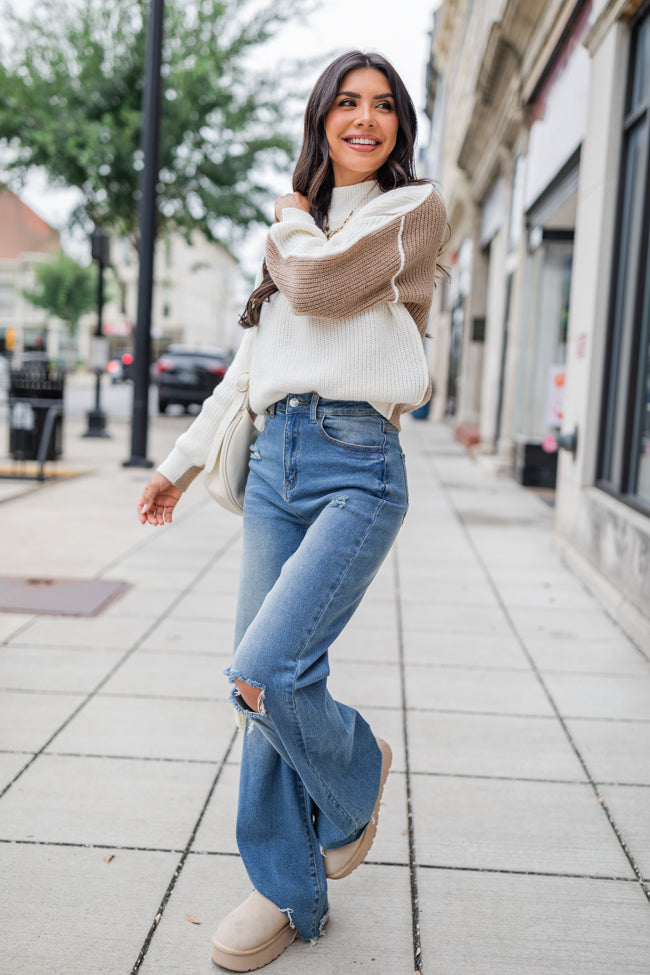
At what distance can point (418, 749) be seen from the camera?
11.7 ft

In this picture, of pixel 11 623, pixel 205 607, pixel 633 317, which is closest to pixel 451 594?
pixel 205 607

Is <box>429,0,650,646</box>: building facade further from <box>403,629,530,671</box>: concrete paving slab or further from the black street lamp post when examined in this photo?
the black street lamp post

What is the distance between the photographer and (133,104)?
1816 centimetres

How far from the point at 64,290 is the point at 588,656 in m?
69.9

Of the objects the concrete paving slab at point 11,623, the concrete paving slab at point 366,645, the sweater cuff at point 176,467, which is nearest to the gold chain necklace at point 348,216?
the sweater cuff at point 176,467

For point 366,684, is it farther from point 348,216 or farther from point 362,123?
point 362,123

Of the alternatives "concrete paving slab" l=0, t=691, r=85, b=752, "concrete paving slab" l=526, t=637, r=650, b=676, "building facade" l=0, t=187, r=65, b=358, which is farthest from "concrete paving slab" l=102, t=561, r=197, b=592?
"building facade" l=0, t=187, r=65, b=358

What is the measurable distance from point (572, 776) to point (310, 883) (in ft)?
4.56

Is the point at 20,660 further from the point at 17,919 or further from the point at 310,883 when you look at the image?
the point at 310,883

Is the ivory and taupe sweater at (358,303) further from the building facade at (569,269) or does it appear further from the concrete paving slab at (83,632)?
the building facade at (569,269)

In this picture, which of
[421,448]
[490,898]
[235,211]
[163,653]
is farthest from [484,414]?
[490,898]

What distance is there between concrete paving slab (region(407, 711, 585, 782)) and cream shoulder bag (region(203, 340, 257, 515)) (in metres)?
1.47

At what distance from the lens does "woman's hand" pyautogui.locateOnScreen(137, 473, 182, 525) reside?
251cm

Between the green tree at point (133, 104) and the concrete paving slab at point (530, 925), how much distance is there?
651 inches
